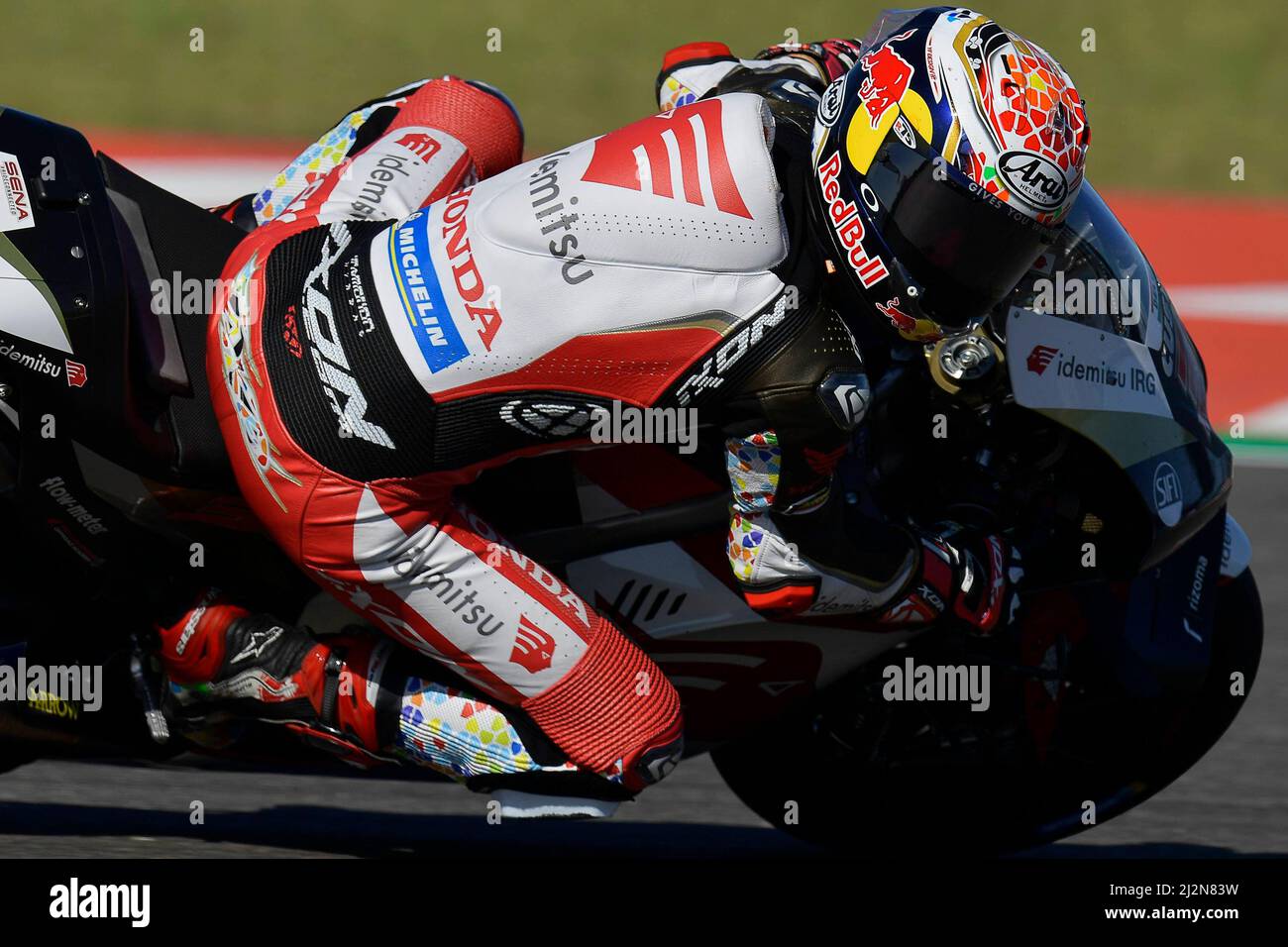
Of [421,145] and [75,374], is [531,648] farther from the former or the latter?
[421,145]

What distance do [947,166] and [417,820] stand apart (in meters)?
2.25

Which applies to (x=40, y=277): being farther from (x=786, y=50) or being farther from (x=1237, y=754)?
(x=1237, y=754)

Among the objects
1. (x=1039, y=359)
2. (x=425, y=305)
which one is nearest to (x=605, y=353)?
(x=425, y=305)

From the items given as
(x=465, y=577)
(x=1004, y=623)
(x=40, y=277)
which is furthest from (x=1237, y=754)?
(x=40, y=277)

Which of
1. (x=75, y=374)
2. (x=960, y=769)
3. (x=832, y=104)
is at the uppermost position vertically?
(x=832, y=104)

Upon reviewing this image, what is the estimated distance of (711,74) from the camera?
368 cm

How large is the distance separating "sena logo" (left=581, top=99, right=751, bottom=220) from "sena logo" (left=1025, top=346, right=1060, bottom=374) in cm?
69

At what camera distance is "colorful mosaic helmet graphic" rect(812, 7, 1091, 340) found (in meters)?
3.00

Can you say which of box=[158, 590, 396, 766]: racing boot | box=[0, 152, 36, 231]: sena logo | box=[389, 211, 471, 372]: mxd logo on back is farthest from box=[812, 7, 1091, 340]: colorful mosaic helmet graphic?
box=[0, 152, 36, 231]: sena logo

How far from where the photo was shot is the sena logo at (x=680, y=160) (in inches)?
120

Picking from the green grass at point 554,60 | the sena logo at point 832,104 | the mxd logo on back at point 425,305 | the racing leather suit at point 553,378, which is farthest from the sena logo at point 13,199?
the green grass at point 554,60

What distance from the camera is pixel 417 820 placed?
14.6ft

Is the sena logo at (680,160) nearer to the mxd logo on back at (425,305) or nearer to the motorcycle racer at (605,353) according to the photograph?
the motorcycle racer at (605,353)

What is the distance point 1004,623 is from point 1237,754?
1887 mm
